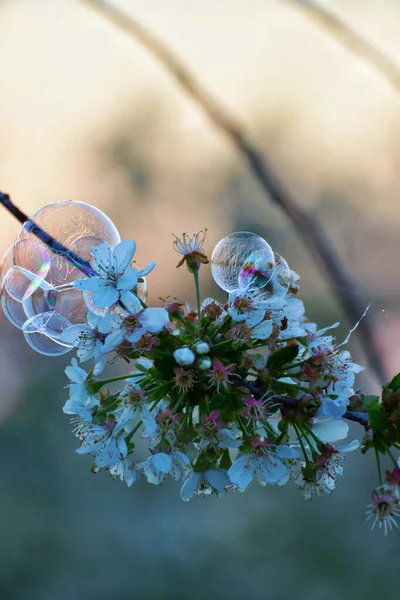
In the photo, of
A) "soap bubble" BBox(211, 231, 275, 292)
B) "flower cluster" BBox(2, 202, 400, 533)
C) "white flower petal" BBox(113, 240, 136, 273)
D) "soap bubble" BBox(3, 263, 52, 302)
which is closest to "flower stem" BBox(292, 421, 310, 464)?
"flower cluster" BBox(2, 202, 400, 533)

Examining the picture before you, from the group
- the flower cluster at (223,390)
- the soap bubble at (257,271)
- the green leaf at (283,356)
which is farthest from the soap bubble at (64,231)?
the green leaf at (283,356)

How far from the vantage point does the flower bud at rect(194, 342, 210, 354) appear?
1093mm

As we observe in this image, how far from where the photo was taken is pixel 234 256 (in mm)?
1246

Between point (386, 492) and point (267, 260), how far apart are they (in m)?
0.40

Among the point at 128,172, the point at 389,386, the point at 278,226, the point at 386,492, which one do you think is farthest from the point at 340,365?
the point at 128,172

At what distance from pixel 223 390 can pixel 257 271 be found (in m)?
0.21

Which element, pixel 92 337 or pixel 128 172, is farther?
pixel 128 172

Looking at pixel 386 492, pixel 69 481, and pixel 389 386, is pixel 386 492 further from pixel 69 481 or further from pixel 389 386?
pixel 69 481

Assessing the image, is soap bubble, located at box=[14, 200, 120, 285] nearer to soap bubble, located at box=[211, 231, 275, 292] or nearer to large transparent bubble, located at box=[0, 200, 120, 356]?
large transparent bubble, located at box=[0, 200, 120, 356]

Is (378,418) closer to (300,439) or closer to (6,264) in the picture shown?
(300,439)

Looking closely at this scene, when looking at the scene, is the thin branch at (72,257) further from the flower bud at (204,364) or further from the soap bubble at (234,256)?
the soap bubble at (234,256)

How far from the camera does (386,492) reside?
1070 mm

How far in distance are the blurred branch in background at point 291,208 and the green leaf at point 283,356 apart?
42cm

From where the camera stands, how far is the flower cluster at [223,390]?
1.08 m
